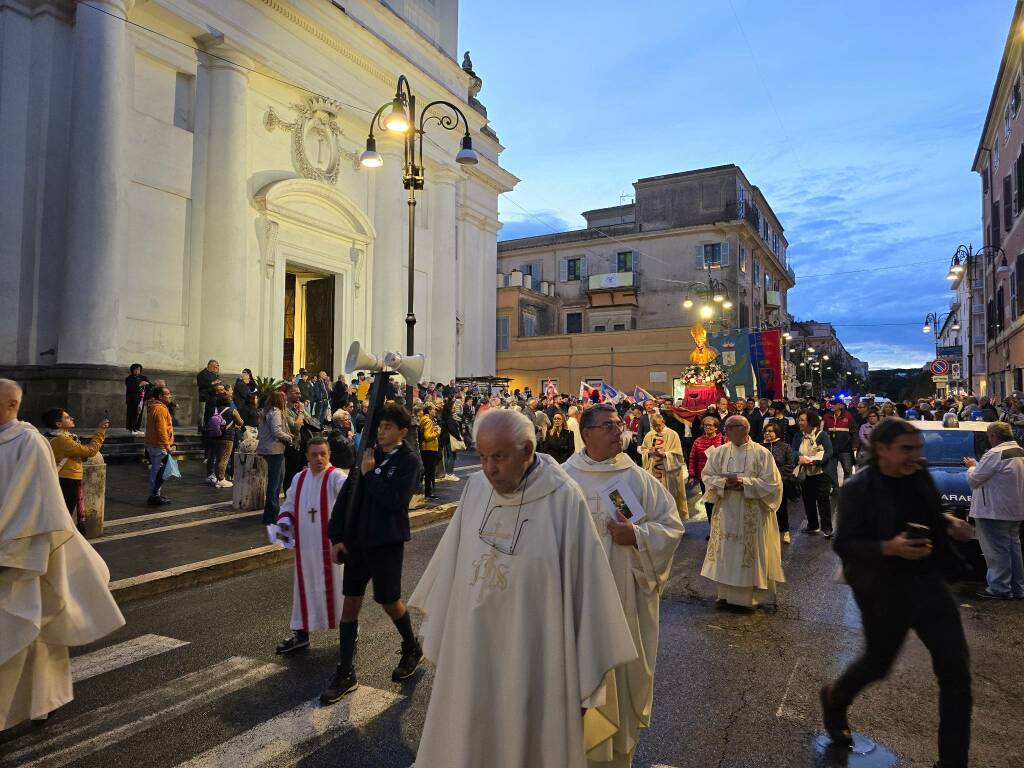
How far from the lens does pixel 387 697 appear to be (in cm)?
421

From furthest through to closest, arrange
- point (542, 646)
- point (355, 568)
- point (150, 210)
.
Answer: point (150, 210) → point (355, 568) → point (542, 646)

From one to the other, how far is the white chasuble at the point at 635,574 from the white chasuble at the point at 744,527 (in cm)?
287

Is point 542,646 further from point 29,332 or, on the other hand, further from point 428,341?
point 428,341

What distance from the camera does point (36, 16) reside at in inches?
594

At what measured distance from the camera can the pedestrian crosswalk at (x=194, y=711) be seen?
354 cm

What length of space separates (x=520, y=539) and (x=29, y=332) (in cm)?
1610

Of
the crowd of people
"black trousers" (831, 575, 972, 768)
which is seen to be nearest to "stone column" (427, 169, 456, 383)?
the crowd of people

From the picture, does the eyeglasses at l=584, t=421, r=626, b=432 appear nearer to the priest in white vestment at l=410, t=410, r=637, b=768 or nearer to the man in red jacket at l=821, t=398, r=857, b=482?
the priest in white vestment at l=410, t=410, r=637, b=768

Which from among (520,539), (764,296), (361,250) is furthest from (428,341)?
(764,296)

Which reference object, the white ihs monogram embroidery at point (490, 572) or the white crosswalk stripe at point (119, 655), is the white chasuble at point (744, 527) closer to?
the white ihs monogram embroidery at point (490, 572)

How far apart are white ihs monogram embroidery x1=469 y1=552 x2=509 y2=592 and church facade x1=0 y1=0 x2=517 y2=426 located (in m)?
14.2

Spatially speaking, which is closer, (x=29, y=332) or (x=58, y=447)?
(x=58, y=447)

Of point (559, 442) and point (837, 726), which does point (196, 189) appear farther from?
point (837, 726)

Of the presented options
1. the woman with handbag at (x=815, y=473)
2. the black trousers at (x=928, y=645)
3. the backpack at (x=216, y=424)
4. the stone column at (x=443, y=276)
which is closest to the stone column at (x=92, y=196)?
the backpack at (x=216, y=424)
